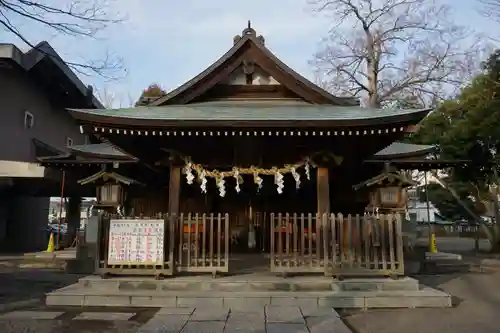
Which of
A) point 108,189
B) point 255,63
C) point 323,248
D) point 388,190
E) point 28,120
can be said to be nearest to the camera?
point 323,248

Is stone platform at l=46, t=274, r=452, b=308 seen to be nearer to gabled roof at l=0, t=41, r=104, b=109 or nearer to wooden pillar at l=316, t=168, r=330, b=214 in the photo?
wooden pillar at l=316, t=168, r=330, b=214

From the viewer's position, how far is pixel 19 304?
915 cm

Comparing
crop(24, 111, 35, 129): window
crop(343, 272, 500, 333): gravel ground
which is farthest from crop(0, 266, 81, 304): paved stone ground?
crop(343, 272, 500, 333): gravel ground

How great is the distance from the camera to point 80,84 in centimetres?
2273

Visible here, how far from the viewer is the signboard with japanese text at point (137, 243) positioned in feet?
31.2

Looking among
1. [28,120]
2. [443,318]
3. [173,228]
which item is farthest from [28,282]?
[443,318]

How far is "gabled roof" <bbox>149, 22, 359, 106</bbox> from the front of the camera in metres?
12.0

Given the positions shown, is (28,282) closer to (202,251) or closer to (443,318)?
(202,251)

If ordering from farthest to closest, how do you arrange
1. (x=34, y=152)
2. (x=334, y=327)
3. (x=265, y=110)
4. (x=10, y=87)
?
Result: (x=34, y=152)
(x=10, y=87)
(x=265, y=110)
(x=334, y=327)

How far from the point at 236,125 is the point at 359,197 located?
6.05 meters

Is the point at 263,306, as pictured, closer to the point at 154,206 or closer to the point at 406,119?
the point at 406,119

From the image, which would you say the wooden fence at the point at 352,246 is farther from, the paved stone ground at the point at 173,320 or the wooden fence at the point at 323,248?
the paved stone ground at the point at 173,320

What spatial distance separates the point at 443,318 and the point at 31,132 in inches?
750

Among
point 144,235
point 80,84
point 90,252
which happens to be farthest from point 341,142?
point 80,84
